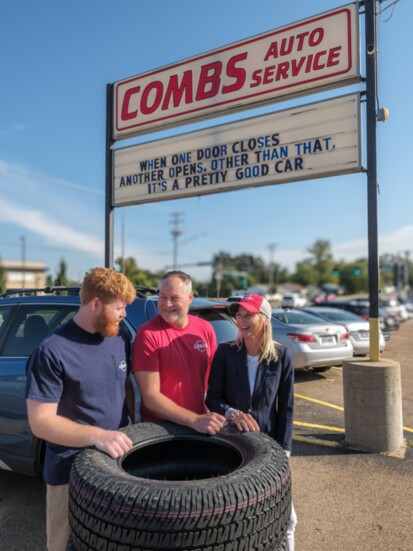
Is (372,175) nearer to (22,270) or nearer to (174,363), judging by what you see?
(174,363)

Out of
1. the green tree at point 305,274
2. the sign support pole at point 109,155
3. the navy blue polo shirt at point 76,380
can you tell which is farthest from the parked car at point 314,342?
the green tree at point 305,274

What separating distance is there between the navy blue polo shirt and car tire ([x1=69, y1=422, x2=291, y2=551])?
218 millimetres

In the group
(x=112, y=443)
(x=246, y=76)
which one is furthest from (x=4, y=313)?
(x=246, y=76)

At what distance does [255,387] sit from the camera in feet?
8.79

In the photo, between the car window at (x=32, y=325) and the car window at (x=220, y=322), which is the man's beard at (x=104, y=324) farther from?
the car window at (x=220, y=322)

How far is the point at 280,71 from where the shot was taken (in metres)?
6.22

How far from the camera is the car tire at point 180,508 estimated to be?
69.0 inches

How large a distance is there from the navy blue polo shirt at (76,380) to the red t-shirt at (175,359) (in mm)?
131

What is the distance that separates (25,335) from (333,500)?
2.81 m

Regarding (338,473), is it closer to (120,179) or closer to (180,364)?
(180,364)

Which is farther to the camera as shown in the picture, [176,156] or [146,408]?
[176,156]

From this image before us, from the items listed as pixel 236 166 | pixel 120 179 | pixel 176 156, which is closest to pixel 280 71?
pixel 236 166

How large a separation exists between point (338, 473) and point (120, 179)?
17.8ft

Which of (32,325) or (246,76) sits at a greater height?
(246,76)
